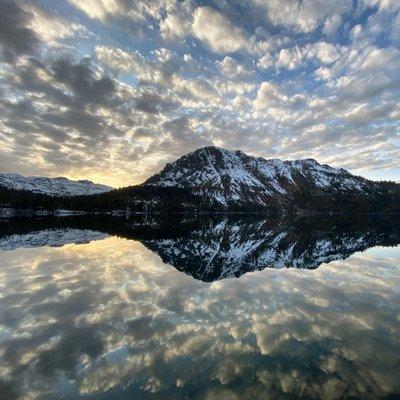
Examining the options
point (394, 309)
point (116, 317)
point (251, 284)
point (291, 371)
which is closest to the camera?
point (291, 371)

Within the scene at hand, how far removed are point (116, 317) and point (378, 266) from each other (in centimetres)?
3737

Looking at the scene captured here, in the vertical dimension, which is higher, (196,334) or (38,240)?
(196,334)

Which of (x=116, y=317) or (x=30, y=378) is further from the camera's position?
(x=116, y=317)

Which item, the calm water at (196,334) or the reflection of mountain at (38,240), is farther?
the reflection of mountain at (38,240)

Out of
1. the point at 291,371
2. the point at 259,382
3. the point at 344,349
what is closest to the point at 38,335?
the point at 259,382

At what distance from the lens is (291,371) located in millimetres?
13516

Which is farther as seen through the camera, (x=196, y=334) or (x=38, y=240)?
(x=38, y=240)

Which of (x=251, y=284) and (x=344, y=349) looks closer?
(x=344, y=349)

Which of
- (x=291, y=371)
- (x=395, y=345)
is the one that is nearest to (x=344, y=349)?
(x=395, y=345)

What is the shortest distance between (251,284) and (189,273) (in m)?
8.23

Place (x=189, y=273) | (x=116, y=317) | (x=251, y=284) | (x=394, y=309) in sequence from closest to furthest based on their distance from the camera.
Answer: (x=116, y=317), (x=394, y=309), (x=251, y=284), (x=189, y=273)

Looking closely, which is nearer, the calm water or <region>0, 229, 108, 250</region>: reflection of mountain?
the calm water

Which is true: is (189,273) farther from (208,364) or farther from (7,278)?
(208,364)

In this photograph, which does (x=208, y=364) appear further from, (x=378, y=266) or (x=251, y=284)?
(x=378, y=266)
